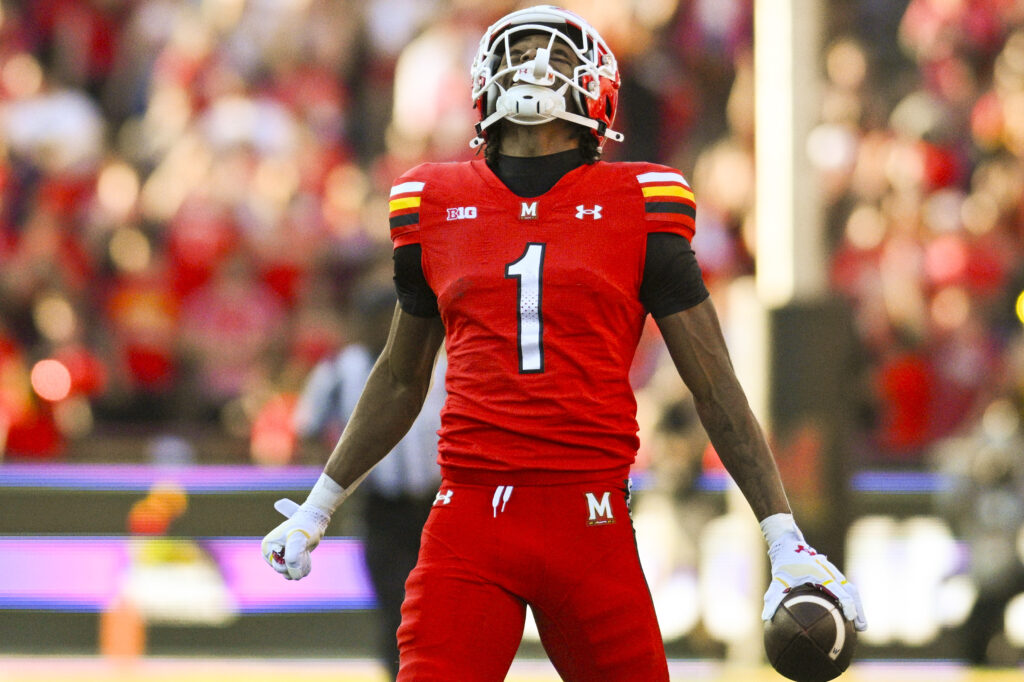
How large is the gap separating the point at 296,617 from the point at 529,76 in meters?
6.12

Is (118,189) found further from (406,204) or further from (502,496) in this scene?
(502,496)

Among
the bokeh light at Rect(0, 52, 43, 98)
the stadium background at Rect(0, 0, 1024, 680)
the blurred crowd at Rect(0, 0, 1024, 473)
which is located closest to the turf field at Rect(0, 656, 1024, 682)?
the stadium background at Rect(0, 0, 1024, 680)

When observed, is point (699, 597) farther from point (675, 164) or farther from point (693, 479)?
point (675, 164)

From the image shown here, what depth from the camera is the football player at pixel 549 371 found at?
3582 millimetres

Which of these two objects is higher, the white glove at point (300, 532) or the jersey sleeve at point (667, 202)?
the jersey sleeve at point (667, 202)

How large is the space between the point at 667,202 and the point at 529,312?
430mm

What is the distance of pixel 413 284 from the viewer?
396 cm

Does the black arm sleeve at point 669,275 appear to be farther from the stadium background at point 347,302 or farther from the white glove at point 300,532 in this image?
the stadium background at point 347,302

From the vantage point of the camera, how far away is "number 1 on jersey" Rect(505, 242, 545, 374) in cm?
368

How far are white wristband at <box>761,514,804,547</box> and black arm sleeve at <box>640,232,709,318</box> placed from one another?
0.54m

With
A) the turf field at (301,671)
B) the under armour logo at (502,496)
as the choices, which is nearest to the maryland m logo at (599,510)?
the under armour logo at (502,496)

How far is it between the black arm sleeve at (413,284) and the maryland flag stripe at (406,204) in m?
0.06

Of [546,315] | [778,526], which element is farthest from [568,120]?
[778,526]

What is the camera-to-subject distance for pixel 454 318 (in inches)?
150
